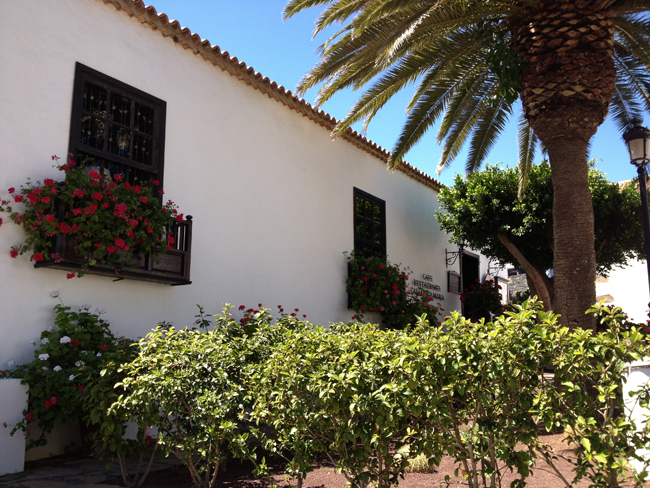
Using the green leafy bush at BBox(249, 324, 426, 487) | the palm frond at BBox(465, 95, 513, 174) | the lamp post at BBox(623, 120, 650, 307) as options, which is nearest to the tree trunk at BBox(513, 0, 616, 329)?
the lamp post at BBox(623, 120, 650, 307)

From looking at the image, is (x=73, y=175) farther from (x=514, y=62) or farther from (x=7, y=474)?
(x=514, y=62)

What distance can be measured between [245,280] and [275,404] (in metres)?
4.29

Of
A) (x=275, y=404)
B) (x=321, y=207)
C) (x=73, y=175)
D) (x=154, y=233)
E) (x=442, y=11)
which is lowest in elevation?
(x=275, y=404)

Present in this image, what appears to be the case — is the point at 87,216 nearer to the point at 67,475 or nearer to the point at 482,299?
the point at 67,475

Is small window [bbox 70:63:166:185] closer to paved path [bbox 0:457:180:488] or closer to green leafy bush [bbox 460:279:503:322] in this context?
paved path [bbox 0:457:180:488]

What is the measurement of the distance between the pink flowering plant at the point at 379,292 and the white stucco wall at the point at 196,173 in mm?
239

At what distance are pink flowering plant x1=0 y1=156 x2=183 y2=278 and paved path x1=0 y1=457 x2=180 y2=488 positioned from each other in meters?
1.75

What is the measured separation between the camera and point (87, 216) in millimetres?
5227

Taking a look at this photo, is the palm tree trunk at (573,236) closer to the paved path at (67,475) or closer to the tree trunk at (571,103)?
the tree trunk at (571,103)

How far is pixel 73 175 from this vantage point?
5.25m

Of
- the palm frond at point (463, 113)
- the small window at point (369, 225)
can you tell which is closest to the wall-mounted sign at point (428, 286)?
the small window at point (369, 225)

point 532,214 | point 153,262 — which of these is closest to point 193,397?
point 153,262

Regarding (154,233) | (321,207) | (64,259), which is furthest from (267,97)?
(64,259)

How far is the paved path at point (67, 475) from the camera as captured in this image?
415 cm
